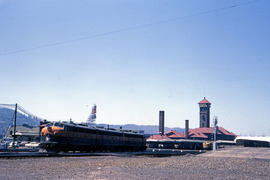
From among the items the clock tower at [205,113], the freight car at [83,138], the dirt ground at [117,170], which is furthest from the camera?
the clock tower at [205,113]

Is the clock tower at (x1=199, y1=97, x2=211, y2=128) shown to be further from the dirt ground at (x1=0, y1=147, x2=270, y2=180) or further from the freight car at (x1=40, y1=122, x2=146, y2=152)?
the dirt ground at (x1=0, y1=147, x2=270, y2=180)

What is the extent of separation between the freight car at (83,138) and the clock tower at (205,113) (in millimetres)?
86310

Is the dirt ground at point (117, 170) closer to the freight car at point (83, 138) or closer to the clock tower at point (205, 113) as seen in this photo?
the freight car at point (83, 138)

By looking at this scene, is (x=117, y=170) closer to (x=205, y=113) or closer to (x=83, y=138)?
(x=83, y=138)

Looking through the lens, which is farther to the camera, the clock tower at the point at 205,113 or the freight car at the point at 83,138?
the clock tower at the point at 205,113

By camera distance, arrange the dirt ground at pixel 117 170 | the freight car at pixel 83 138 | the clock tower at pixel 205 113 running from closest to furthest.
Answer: the dirt ground at pixel 117 170
the freight car at pixel 83 138
the clock tower at pixel 205 113

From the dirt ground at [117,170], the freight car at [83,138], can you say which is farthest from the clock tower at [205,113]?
the dirt ground at [117,170]

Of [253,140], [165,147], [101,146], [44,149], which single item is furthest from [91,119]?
[253,140]

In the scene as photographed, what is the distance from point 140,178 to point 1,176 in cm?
756

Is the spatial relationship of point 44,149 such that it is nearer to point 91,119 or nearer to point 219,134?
point 91,119

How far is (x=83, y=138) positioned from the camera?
38.8 metres

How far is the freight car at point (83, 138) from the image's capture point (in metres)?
34.3

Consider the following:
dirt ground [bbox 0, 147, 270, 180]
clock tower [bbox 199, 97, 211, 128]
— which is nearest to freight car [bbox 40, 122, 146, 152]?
dirt ground [bbox 0, 147, 270, 180]

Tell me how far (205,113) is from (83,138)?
104m
